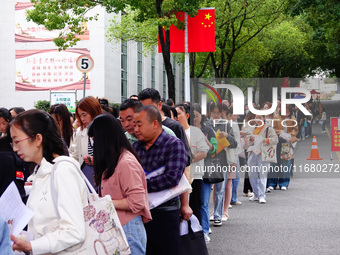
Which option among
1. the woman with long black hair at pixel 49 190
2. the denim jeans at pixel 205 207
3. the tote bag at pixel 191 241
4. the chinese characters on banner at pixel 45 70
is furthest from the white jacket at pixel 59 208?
the chinese characters on banner at pixel 45 70

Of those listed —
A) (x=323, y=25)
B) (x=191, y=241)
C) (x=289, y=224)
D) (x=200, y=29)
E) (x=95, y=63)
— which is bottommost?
(x=289, y=224)

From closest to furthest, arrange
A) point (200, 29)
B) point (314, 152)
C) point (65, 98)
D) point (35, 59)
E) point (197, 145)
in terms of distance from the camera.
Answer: point (197, 145), point (314, 152), point (200, 29), point (65, 98), point (35, 59)

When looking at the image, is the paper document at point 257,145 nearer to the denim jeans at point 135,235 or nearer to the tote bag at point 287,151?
the tote bag at point 287,151

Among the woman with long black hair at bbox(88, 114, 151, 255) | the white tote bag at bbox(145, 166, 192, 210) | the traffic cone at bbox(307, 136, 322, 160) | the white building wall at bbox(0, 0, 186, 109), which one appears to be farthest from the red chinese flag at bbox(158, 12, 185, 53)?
the white building wall at bbox(0, 0, 186, 109)

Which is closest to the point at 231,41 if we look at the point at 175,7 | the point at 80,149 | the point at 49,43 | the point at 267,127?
the point at 49,43

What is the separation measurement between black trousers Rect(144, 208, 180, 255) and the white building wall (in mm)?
37097

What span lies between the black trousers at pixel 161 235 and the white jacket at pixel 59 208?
68.2 inches

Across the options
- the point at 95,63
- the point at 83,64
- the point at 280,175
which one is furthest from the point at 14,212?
the point at 95,63

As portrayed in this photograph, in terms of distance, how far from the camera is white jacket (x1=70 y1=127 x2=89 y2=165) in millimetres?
6613

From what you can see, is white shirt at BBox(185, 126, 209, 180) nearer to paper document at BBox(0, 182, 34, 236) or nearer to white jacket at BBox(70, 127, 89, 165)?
white jacket at BBox(70, 127, 89, 165)

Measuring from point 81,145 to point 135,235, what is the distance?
8.56ft

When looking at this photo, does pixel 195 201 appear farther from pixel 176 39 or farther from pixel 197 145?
pixel 176 39

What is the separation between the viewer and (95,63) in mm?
42094

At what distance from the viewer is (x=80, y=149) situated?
667 centimetres
